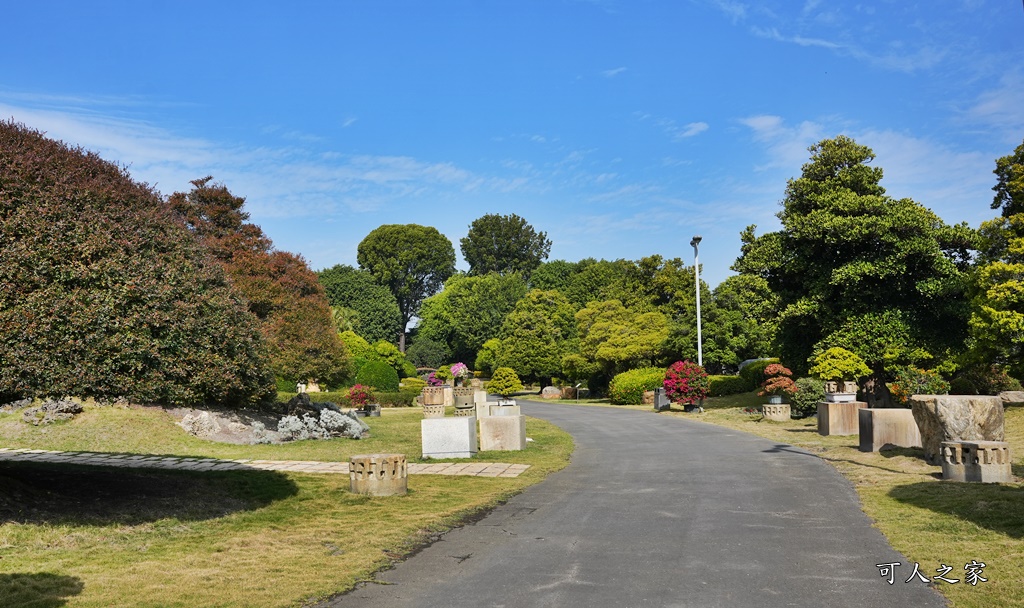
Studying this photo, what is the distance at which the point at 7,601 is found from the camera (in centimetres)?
568

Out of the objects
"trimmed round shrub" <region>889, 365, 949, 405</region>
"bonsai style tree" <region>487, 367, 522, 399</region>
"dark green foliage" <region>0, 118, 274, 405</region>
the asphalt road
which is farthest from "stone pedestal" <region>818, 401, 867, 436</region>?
"bonsai style tree" <region>487, 367, 522, 399</region>

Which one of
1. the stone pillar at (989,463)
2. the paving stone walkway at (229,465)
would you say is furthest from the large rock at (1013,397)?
the paving stone walkway at (229,465)

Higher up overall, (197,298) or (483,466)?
(197,298)

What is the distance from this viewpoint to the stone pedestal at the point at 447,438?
1539 centimetres

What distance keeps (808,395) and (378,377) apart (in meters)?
27.0

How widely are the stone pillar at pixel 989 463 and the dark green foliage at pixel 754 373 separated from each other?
23720mm

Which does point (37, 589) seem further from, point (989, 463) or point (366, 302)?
point (366, 302)

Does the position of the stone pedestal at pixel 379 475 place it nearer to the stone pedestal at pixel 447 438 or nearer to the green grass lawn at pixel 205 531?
the green grass lawn at pixel 205 531

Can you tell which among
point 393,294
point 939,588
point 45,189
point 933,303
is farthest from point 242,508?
point 393,294

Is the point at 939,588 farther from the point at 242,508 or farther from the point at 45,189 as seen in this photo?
the point at 45,189

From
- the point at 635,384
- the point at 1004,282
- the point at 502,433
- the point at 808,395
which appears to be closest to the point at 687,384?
the point at 808,395

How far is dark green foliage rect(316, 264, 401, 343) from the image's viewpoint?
72375 millimetres

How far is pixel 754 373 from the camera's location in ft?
115

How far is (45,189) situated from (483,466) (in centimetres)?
883
